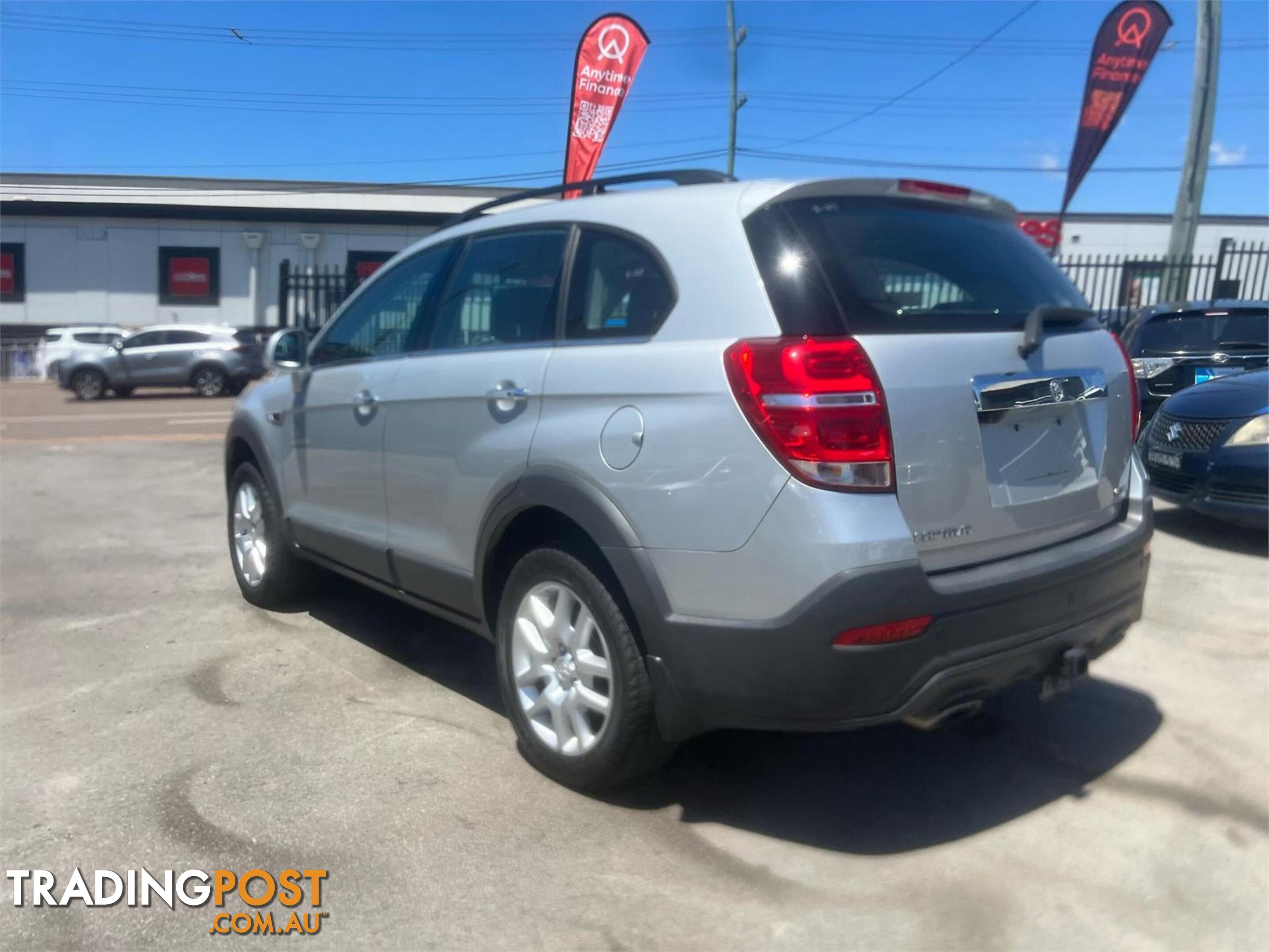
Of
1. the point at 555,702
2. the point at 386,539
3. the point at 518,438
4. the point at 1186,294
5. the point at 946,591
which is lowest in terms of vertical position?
the point at 555,702

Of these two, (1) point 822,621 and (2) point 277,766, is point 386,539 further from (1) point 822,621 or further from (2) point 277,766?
(1) point 822,621

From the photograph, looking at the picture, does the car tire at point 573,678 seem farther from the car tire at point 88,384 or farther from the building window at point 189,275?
the building window at point 189,275

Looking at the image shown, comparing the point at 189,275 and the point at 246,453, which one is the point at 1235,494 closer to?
the point at 246,453

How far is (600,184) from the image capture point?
13.2 ft

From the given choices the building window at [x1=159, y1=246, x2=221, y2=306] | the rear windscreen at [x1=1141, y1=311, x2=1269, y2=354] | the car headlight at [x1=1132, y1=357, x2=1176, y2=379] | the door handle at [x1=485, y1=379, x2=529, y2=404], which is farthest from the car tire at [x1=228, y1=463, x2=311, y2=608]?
the building window at [x1=159, y1=246, x2=221, y2=306]

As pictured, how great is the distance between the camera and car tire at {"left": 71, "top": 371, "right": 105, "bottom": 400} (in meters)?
23.5

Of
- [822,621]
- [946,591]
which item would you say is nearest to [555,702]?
[822,621]

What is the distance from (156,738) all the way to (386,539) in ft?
3.64

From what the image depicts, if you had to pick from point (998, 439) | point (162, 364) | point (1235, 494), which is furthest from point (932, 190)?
point (162, 364)

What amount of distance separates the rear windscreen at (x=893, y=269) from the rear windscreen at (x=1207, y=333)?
20.8 feet

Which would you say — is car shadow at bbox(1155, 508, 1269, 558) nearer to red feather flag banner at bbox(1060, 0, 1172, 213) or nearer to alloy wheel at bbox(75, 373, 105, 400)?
red feather flag banner at bbox(1060, 0, 1172, 213)

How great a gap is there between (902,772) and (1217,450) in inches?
167

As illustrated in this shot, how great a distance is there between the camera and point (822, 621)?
2725 millimetres

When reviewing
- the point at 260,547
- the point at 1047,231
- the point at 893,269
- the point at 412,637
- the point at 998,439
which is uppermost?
the point at 1047,231
